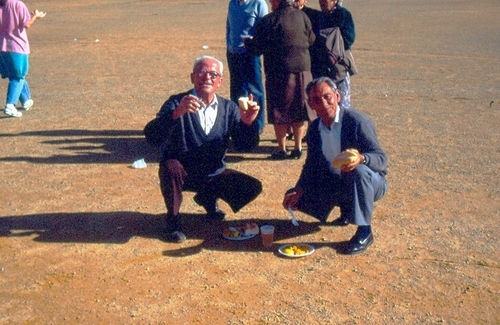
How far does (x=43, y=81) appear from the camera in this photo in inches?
524

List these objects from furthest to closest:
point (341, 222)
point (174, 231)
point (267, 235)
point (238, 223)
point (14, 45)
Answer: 1. point (14, 45)
2. point (238, 223)
3. point (341, 222)
4. point (174, 231)
5. point (267, 235)

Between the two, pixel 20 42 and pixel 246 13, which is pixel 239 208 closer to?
pixel 246 13

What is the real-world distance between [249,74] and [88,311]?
4.31 meters

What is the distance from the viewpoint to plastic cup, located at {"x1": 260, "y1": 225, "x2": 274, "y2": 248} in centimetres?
561

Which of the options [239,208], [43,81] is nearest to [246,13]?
[239,208]

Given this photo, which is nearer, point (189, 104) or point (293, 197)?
point (189, 104)

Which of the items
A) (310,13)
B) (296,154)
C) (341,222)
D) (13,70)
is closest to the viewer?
(341,222)

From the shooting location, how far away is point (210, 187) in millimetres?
5914

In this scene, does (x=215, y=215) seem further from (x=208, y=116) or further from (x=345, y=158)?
(x=345, y=158)

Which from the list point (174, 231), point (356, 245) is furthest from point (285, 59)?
point (356, 245)

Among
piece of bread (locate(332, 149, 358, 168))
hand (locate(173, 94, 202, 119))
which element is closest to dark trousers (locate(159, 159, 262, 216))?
hand (locate(173, 94, 202, 119))

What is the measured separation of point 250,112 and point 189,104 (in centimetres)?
54

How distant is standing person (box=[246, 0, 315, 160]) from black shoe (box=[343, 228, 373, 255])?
8.12ft

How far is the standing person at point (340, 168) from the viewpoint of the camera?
536cm
